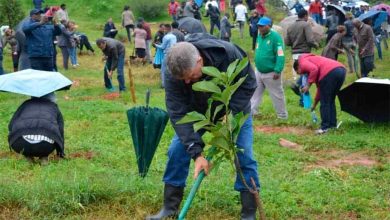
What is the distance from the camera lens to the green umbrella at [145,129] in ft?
19.2

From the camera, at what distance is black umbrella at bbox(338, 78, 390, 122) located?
943 centimetres

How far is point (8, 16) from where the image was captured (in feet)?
72.5

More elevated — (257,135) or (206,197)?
(206,197)

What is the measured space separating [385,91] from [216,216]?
5.46 m

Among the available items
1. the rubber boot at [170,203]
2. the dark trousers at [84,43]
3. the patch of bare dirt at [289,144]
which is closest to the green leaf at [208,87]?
the rubber boot at [170,203]

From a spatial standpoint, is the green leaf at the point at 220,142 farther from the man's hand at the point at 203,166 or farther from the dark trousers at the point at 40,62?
the dark trousers at the point at 40,62

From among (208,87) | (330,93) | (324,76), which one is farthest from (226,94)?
(330,93)

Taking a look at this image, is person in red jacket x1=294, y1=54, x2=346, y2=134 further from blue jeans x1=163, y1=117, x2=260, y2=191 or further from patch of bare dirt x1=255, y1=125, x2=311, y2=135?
blue jeans x1=163, y1=117, x2=260, y2=191

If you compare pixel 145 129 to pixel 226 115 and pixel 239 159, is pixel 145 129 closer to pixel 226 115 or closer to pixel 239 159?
pixel 239 159

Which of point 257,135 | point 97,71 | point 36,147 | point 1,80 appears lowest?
point 97,71

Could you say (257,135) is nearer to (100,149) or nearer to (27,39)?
(100,149)

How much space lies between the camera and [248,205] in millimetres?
4613

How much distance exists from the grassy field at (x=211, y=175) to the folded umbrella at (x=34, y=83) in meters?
0.82

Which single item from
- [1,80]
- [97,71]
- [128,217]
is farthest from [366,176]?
[97,71]
